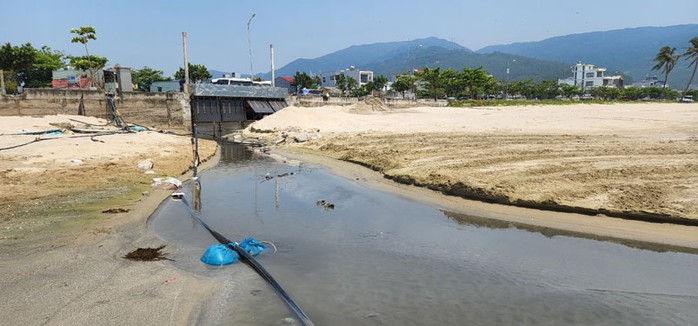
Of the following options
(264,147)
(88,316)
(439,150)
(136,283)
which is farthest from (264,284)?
(264,147)

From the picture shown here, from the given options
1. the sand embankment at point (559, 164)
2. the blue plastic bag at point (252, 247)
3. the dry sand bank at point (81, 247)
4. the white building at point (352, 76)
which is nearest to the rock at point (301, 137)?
the sand embankment at point (559, 164)

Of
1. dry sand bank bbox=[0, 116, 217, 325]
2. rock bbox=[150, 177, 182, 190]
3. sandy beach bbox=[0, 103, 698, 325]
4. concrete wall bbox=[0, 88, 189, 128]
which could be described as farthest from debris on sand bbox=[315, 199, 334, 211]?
concrete wall bbox=[0, 88, 189, 128]

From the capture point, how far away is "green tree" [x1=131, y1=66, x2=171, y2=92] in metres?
70.9

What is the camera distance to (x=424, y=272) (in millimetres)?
8195

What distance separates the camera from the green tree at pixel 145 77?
233ft

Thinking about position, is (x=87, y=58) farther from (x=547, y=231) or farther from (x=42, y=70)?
(x=547, y=231)

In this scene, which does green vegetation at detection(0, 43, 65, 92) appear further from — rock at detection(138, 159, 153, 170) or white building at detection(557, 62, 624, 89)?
white building at detection(557, 62, 624, 89)

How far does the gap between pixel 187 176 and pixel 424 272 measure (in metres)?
14.2

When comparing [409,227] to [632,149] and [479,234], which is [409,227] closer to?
[479,234]

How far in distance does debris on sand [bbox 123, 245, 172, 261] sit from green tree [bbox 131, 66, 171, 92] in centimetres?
6962

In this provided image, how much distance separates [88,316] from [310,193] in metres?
10.4

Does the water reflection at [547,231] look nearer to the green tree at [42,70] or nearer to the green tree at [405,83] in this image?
the green tree at [42,70]

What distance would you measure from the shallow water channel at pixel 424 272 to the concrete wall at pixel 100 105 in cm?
3086

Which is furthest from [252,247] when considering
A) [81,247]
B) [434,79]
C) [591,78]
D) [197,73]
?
[591,78]
